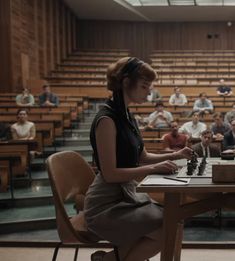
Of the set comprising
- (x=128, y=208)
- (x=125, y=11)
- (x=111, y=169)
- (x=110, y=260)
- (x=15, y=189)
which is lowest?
(x=15, y=189)

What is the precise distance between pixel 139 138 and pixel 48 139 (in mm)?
4982

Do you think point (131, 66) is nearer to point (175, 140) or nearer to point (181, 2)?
point (175, 140)

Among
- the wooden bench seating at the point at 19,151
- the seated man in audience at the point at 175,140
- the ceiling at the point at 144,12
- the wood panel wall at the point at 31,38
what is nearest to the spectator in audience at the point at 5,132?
the wooden bench seating at the point at 19,151

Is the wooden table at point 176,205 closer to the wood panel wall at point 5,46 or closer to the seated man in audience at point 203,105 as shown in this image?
the seated man in audience at point 203,105

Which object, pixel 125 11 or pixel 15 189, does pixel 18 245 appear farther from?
pixel 125 11

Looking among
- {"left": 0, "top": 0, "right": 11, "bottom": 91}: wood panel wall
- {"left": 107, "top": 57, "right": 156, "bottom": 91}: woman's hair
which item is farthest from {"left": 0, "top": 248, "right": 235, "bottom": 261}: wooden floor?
{"left": 0, "top": 0, "right": 11, "bottom": 91}: wood panel wall

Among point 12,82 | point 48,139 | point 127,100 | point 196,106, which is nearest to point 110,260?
point 127,100

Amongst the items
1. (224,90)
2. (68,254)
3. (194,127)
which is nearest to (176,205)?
(68,254)

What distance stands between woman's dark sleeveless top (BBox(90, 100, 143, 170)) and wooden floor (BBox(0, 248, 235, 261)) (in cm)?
117

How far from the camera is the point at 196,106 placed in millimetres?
9289

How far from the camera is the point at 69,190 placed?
2031mm

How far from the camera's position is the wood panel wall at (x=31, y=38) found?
10.2 metres

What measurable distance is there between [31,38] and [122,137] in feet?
35.1

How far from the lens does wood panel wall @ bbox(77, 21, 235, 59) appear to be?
17.1m
